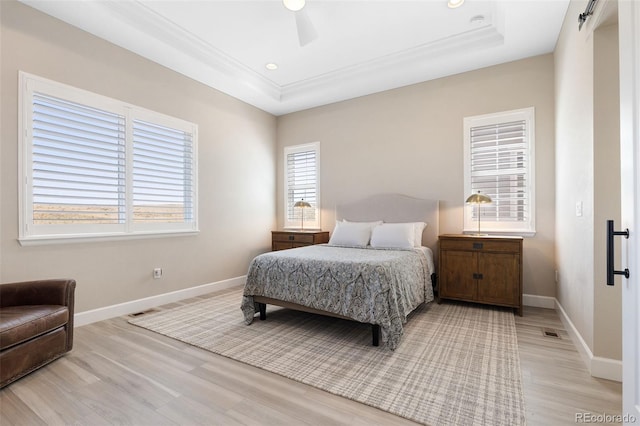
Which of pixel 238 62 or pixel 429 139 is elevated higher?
pixel 238 62

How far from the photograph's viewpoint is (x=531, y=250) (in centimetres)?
366

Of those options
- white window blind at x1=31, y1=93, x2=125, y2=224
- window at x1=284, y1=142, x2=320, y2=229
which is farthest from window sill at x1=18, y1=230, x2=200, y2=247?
window at x1=284, y1=142, x2=320, y2=229

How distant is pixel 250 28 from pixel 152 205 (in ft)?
7.89

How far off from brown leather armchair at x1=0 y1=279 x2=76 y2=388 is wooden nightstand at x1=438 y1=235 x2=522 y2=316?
3.78 meters

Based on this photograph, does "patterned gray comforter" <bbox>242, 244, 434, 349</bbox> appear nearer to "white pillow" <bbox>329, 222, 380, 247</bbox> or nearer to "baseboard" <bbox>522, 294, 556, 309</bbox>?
"white pillow" <bbox>329, 222, 380, 247</bbox>

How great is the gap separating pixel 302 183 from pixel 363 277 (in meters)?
3.18

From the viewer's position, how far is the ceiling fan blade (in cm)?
275

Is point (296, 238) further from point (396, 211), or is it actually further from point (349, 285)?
point (349, 285)

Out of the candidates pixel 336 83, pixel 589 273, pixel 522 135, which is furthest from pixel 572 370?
pixel 336 83

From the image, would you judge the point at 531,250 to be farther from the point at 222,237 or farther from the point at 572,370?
the point at 222,237

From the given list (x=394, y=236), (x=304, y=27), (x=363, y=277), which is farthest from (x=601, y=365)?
(x=304, y=27)

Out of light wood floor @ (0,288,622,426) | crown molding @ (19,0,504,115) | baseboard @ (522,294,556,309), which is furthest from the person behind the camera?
baseboard @ (522,294,556,309)

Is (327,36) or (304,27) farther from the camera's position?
(327,36)

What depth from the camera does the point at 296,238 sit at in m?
4.87
